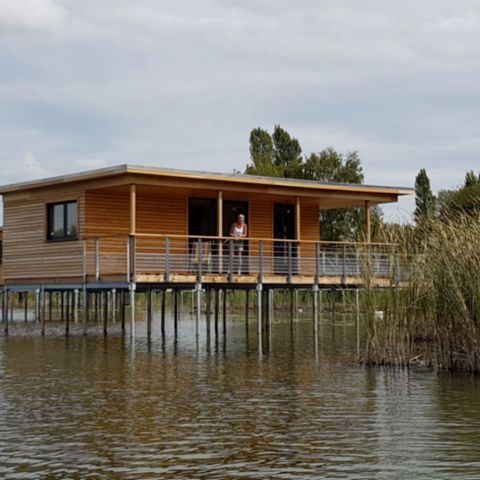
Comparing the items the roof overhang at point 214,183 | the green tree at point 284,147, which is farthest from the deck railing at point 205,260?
the green tree at point 284,147

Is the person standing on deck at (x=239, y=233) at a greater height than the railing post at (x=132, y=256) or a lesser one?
greater

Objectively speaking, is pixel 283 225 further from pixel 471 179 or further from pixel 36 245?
pixel 471 179

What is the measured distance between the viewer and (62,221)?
27.4 meters

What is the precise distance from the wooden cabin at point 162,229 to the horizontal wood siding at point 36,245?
0.03 m

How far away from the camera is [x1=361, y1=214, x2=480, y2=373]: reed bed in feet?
52.2

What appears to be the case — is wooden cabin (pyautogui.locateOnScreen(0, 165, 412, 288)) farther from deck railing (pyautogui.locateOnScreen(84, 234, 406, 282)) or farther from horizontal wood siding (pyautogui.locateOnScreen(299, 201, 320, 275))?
horizontal wood siding (pyautogui.locateOnScreen(299, 201, 320, 275))

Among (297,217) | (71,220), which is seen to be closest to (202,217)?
(297,217)

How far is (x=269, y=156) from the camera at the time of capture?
7050 centimetres

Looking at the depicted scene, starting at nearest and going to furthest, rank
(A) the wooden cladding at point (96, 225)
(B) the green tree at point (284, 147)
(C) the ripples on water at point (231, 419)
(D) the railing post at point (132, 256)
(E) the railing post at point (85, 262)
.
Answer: (C) the ripples on water at point (231, 419) < (D) the railing post at point (132, 256) < (E) the railing post at point (85, 262) < (A) the wooden cladding at point (96, 225) < (B) the green tree at point (284, 147)

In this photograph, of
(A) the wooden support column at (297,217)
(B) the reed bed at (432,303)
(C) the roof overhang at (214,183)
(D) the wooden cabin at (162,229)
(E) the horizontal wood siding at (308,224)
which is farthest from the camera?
(E) the horizontal wood siding at (308,224)

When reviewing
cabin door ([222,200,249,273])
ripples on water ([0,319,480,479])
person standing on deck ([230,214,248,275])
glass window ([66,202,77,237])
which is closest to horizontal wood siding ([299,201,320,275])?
cabin door ([222,200,249,273])

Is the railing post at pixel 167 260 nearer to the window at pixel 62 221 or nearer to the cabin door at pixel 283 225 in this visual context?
the window at pixel 62 221

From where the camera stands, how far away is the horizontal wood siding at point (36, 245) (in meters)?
26.6

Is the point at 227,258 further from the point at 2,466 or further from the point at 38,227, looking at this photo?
the point at 2,466
